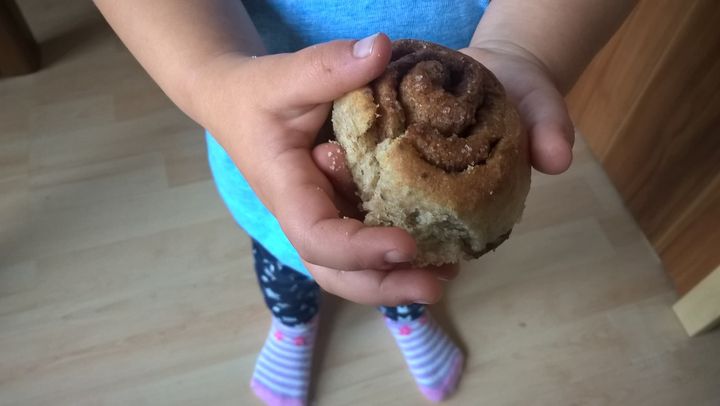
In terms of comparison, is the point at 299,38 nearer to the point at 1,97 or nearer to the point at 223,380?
the point at 223,380

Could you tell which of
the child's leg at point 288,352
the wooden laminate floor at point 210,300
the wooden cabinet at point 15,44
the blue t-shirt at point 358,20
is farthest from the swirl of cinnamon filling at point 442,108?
the wooden cabinet at point 15,44

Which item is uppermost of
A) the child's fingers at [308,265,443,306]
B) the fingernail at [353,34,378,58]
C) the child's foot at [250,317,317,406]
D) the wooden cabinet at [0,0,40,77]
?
the fingernail at [353,34,378,58]

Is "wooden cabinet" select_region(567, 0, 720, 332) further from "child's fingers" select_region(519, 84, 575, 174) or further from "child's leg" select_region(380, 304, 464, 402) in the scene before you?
"child's fingers" select_region(519, 84, 575, 174)

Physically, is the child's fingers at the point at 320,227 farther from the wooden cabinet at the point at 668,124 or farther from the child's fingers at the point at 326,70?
the wooden cabinet at the point at 668,124

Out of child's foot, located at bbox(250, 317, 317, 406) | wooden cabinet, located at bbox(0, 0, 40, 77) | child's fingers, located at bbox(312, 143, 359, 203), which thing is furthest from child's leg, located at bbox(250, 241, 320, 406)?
wooden cabinet, located at bbox(0, 0, 40, 77)

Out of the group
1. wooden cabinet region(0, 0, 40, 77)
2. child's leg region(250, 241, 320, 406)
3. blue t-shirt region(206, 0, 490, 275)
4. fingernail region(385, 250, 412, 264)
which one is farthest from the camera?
wooden cabinet region(0, 0, 40, 77)

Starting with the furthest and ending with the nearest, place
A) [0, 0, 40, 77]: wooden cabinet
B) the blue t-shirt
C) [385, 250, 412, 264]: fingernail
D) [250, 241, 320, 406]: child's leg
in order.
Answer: [0, 0, 40, 77]: wooden cabinet → [250, 241, 320, 406]: child's leg → the blue t-shirt → [385, 250, 412, 264]: fingernail

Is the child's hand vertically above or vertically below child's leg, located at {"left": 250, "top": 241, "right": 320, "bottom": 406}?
above

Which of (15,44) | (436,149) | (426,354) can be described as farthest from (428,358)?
(15,44)
